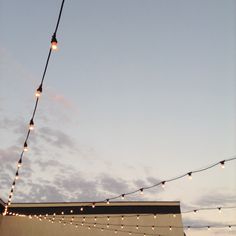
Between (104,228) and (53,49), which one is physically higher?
(104,228)

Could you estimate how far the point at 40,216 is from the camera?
17125 millimetres

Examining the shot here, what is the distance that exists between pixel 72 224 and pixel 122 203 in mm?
3168

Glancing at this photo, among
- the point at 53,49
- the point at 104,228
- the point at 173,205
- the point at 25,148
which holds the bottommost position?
the point at 53,49

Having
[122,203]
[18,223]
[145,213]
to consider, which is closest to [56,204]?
[18,223]

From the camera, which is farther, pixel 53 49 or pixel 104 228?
pixel 104 228

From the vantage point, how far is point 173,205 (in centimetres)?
1864

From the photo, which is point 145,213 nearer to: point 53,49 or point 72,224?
point 72,224

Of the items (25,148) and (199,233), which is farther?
(199,233)

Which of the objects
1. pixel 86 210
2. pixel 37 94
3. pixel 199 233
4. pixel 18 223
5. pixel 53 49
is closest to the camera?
pixel 53 49

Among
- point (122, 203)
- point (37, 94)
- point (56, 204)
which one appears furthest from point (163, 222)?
point (37, 94)

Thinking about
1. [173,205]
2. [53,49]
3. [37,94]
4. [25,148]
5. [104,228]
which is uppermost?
[173,205]

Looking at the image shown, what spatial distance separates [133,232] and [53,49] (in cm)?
1565

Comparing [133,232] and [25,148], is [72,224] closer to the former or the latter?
[133,232]

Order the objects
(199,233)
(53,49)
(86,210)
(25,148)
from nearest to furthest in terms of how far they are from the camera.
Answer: (53,49)
(25,148)
(86,210)
(199,233)
